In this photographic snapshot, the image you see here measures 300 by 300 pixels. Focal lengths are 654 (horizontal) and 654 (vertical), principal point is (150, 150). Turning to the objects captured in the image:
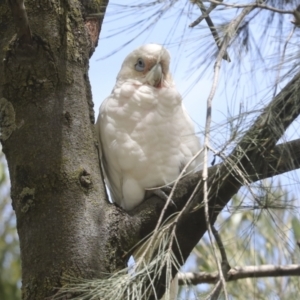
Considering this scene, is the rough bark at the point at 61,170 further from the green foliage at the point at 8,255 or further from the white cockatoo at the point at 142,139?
the green foliage at the point at 8,255

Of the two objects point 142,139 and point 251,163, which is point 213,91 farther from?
point 142,139

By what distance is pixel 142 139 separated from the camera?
2.24m

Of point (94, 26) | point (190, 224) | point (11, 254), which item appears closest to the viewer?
point (190, 224)

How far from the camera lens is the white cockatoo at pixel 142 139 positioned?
7.36 ft

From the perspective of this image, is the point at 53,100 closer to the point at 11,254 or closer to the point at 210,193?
the point at 210,193

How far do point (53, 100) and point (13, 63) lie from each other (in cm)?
15

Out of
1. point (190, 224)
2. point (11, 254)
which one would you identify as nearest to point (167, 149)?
point (190, 224)

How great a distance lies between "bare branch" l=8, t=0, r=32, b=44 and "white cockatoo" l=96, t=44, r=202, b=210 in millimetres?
608

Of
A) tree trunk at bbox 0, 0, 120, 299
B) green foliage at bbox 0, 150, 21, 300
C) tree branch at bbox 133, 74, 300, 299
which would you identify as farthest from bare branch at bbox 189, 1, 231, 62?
green foliage at bbox 0, 150, 21, 300

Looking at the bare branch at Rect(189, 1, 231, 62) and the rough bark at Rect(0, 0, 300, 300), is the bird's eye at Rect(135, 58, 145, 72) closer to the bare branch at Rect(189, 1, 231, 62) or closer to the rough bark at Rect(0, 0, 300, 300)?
the rough bark at Rect(0, 0, 300, 300)

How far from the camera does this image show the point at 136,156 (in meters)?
2.24

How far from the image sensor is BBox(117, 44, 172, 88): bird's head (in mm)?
2412

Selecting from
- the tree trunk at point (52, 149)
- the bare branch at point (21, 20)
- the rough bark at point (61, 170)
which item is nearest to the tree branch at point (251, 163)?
the rough bark at point (61, 170)

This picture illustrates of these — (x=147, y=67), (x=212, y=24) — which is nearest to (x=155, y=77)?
(x=147, y=67)
